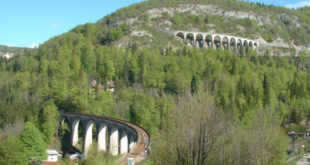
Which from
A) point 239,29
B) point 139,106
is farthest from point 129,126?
point 239,29

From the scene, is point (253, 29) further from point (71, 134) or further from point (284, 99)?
point (71, 134)

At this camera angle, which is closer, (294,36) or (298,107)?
(298,107)

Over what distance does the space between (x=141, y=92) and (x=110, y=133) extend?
17806 millimetres

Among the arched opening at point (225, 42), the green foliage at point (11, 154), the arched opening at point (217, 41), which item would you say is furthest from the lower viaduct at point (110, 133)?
the arched opening at point (225, 42)

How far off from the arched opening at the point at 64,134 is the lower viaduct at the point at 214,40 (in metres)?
57.0

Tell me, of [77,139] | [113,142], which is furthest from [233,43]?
[113,142]

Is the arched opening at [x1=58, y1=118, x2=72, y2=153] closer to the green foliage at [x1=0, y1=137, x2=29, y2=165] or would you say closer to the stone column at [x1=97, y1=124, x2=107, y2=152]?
the stone column at [x1=97, y1=124, x2=107, y2=152]

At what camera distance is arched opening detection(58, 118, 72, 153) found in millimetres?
47503

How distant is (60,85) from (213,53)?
43363 millimetres

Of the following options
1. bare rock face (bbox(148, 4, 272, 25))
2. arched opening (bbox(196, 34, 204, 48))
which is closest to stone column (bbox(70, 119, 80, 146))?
arched opening (bbox(196, 34, 204, 48))

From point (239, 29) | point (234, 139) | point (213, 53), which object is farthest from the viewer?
point (239, 29)

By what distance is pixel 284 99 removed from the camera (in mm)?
63500

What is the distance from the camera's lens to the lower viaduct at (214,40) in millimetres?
102556

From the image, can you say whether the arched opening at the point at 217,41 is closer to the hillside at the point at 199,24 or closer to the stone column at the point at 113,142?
the hillside at the point at 199,24
